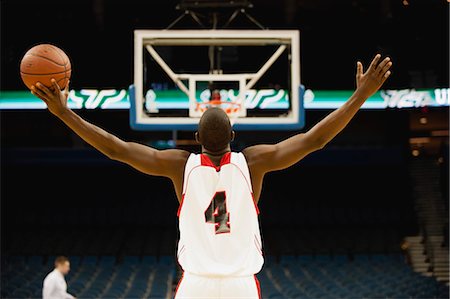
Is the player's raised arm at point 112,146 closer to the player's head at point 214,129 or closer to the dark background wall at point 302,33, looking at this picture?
the player's head at point 214,129

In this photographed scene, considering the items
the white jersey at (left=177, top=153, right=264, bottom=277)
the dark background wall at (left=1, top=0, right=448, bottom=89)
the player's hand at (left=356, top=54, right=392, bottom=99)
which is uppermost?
the dark background wall at (left=1, top=0, right=448, bottom=89)

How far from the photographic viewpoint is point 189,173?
8.21 feet

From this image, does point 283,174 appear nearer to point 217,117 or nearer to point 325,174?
point 325,174

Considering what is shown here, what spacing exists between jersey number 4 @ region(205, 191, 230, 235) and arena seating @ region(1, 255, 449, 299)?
7.80 metres

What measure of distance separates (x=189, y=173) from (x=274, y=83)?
923 centimetres

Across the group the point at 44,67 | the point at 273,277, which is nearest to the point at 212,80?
the point at 44,67

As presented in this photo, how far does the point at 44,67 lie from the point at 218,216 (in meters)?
0.98

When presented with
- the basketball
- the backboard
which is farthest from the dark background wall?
the basketball

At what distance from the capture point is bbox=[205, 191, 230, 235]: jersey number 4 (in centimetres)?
247

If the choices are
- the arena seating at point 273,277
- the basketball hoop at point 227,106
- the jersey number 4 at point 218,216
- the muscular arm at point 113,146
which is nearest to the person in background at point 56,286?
the basketball hoop at point 227,106

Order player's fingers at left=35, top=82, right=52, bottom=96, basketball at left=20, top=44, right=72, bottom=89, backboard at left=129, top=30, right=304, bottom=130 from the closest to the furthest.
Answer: player's fingers at left=35, top=82, right=52, bottom=96
basketball at left=20, top=44, right=72, bottom=89
backboard at left=129, top=30, right=304, bottom=130

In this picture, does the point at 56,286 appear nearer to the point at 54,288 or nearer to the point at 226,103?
the point at 54,288

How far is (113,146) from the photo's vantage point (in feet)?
8.18

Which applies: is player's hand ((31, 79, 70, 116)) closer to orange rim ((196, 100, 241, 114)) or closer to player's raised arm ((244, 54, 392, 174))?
player's raised arm ((244, 54, 392, 174))
